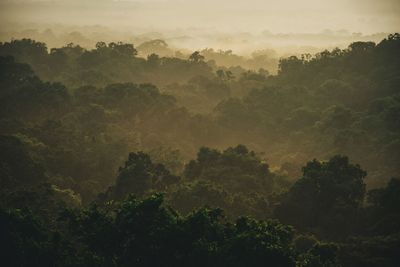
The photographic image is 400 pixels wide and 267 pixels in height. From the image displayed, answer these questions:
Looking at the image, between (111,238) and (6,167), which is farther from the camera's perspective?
(6,167)

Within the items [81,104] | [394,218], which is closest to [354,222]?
[394,218]

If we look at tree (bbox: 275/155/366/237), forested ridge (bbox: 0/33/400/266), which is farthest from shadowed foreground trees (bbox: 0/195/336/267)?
tree (bbox: 275/155/366/237)

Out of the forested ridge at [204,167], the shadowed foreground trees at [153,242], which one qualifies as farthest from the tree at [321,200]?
the shadowed foreground trees at [153,242]

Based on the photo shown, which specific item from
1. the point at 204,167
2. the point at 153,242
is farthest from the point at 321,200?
the point at 153,242

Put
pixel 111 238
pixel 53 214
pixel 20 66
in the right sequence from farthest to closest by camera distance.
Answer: pixel 20 66
pixel 53 214
pixel 111 238

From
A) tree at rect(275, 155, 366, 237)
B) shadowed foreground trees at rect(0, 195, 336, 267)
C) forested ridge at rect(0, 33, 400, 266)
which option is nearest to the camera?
shadowed foreground trees at rect(0, 195, 336, 267)

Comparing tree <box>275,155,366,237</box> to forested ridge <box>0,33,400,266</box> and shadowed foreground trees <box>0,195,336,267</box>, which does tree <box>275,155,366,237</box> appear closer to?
forested ridge <box>0,33,400,266</box>

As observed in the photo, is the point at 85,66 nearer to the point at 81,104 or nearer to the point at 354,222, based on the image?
the point at 81,104

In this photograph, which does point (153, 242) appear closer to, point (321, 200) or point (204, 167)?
point (321, 200)

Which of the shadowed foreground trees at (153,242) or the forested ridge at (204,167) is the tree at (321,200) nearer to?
the forested ridge at (204,167)
